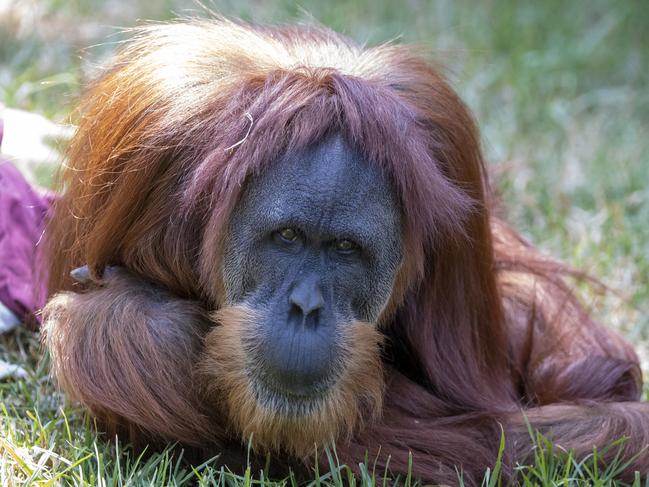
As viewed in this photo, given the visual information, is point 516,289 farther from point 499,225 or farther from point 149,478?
point 149,478

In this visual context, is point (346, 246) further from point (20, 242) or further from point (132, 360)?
point (20, 242)

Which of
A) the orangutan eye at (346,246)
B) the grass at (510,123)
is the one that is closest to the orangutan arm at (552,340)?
the grass at (510,123)

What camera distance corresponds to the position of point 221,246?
269cm

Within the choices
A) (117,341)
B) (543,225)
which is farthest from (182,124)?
(543,225)

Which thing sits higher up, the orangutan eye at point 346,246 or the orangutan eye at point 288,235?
the orangutan eye at point 288,235

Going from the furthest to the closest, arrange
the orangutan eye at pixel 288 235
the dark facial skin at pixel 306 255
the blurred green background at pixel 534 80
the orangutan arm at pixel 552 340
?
the blurred green background at pixel 534 80, the orangutan arm at pixel 552 340, the orangutan eye at pixel 288 235, the dark facial skin at pixel 306 255

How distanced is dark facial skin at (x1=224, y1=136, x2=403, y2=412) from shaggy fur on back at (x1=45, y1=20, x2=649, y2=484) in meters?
0.05

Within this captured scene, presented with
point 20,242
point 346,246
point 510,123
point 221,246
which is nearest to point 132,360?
point 221,246

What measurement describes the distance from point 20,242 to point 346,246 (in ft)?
4.58

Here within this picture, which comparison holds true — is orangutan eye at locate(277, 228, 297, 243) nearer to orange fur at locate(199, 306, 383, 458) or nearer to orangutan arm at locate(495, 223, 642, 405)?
orange fur at locate(199, 306, 383, 458)

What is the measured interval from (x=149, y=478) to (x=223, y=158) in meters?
0.82

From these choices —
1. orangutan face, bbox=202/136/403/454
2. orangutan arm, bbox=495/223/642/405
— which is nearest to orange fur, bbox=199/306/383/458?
orangutan face, bbox=202/136/403/454

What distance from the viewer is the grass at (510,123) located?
2672 millimetres

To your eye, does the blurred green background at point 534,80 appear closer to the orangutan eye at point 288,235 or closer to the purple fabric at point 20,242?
the purple fabric at point 20,242
